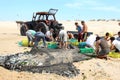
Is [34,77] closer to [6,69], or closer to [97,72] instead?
[6,69]

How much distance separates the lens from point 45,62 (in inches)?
514

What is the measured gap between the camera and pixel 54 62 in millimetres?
13289

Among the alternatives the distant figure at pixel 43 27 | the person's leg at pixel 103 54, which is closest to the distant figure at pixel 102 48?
the person's leg at pixel 103 54

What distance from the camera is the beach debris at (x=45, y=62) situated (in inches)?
489

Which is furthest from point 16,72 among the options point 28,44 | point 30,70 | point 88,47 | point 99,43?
point 28,44

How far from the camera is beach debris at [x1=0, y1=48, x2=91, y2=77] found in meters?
12.4

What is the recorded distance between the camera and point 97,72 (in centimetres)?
1298

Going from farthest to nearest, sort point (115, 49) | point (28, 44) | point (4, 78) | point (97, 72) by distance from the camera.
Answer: point (28, 44) → point (115, 49) → point (97, 72) → point (4, 78)

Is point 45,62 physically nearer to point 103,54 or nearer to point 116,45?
point 103,54

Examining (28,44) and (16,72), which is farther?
(28,44)

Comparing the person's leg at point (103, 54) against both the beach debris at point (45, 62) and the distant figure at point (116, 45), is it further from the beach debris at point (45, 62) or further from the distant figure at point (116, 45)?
the distant figure at point (116, 45)

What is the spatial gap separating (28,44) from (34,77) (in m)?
7.70

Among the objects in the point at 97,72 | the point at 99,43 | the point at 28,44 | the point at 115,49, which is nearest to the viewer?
the point at 97,72

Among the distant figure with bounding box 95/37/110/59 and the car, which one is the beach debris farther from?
the car
